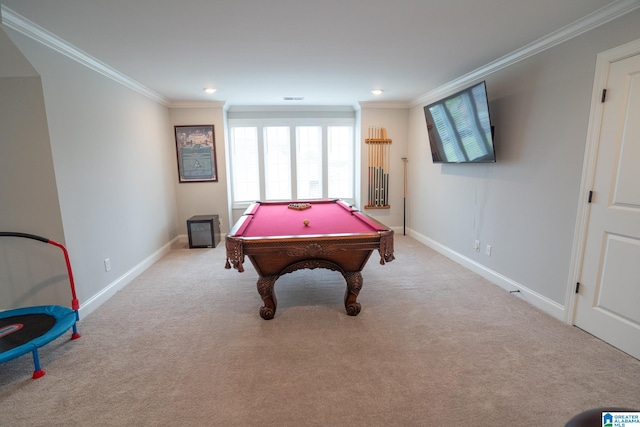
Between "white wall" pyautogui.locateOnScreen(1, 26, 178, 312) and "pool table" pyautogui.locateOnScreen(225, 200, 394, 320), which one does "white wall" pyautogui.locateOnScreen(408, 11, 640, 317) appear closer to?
"pool table" pyautogui.locateOnScreen(225, 200, 394, 320)

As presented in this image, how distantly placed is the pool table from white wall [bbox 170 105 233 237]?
2336 millimetres

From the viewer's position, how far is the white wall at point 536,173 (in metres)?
2.31

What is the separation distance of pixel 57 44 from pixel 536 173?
426 cm

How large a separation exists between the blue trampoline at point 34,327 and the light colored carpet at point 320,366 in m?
0.22

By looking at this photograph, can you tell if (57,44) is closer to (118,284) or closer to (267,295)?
(118,284)

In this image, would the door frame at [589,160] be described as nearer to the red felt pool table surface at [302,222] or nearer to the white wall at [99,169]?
the red felt pool table surface at [302,222]

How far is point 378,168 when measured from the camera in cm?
531

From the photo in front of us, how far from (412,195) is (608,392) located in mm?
→ 3846

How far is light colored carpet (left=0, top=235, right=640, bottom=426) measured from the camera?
62.9 inches

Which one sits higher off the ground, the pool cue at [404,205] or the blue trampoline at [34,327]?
the pool cue at [404,205]

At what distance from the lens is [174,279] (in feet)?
11.5

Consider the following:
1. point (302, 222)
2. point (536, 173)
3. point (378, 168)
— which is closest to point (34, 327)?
point (302, 222)

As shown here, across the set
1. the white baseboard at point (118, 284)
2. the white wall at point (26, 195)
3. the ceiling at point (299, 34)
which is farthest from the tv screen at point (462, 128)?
the white baseboard at point (118, 284)

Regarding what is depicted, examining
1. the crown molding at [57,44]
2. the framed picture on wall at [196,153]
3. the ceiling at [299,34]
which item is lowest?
the framed picture on wall at [196,153]
